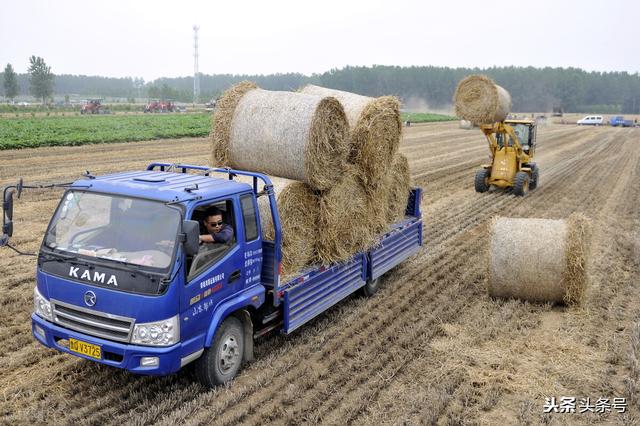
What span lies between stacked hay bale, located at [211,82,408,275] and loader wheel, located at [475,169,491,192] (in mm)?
11194

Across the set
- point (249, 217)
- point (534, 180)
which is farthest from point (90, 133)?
point (249, 217)

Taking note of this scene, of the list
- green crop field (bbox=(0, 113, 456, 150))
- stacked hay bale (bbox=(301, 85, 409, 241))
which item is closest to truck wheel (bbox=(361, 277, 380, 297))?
stacked hay bale (bbox=(301, 85, 409, 241))

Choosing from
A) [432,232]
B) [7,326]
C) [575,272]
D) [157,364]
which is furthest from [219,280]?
[432,232]

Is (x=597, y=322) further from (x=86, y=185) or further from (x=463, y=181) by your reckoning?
(x=463, y=181)

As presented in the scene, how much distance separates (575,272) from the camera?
8.91m

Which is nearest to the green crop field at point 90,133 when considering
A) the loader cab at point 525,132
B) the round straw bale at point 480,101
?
the round straw bale at point 480,101

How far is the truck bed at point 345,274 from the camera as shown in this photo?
7414 mm

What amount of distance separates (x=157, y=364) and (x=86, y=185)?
2.09 metres

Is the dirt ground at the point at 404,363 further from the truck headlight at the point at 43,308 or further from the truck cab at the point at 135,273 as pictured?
the truck headlight at the point at 43,308

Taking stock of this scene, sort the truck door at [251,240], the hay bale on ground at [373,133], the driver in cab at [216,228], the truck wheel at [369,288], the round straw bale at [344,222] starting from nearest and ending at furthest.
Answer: the driver in cab at [216,228], the truck door at [251,240], the round straw bale at [344,222], the hay bale on ground at [373,133], the truck wheel at [369,288]

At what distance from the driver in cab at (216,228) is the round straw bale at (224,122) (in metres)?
2.14

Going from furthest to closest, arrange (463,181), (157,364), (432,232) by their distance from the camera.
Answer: (463,181) < (432,232) < (157,364)

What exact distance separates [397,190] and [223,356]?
16.7 ft

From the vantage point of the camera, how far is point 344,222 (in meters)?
8.37
